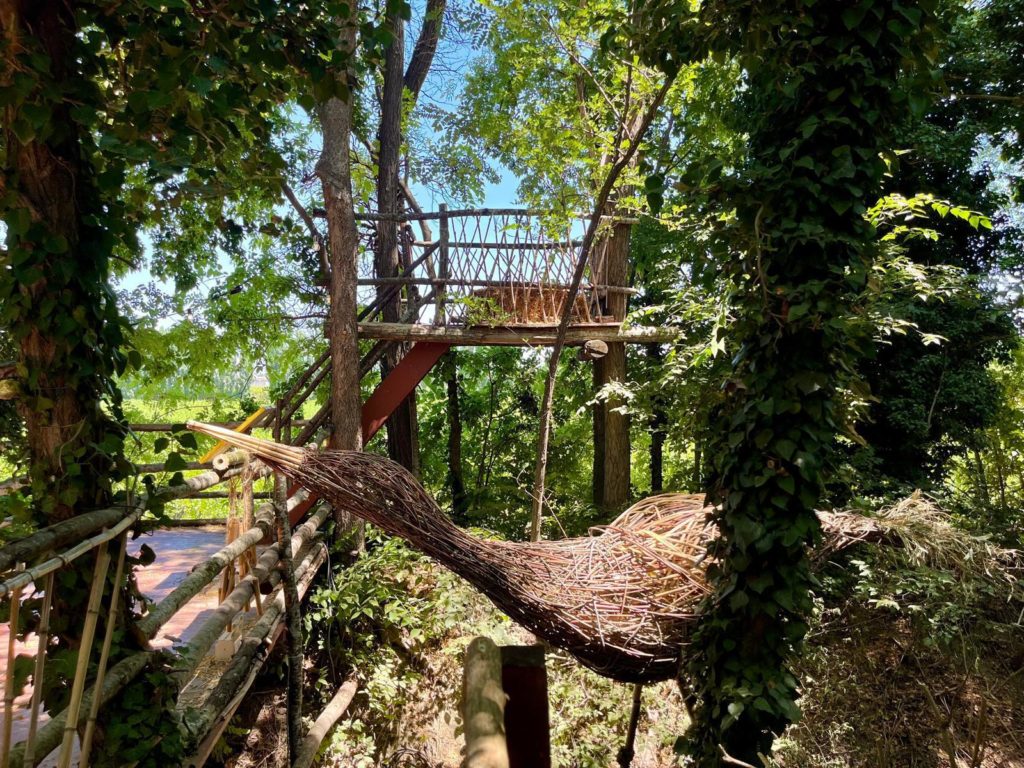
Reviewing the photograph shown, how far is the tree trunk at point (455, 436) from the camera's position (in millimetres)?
8031

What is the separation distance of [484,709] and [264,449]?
1.34 metres

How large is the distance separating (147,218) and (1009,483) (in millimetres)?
10077

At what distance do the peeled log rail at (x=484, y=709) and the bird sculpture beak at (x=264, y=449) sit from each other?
3.64 feet

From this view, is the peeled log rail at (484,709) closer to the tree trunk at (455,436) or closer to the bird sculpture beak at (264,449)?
the bird sculpture beak at (264,449)

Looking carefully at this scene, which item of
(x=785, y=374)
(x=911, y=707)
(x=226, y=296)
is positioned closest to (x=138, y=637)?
(x=785, y=374)

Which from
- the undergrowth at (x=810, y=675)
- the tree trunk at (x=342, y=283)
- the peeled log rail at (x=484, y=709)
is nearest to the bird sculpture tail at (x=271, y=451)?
the peeled log rail at (x=484, y=709)

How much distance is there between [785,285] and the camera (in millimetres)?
1838

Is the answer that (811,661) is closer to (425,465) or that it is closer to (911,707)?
(911,707)

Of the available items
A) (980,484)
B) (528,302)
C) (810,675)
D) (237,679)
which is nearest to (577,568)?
(237,679)

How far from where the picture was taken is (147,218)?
6.16 feet

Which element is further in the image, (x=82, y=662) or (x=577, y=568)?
(x=577, y=568)

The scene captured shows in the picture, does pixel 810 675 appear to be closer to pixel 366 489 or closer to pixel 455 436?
pixel 366 489

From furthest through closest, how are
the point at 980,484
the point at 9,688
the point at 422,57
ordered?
the point at 422,57, the point at 980,484, the point at 9,688

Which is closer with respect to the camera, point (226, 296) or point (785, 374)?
point (785, 374)
